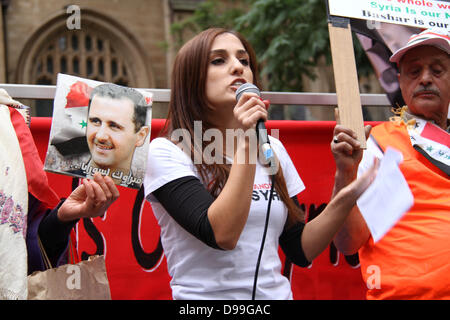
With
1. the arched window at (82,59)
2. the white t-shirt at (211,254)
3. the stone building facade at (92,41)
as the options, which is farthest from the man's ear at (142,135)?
the arched window at (82,59)

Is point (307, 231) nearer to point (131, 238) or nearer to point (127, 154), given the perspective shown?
point (127, 154)

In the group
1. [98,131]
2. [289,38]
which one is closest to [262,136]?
[98,131]

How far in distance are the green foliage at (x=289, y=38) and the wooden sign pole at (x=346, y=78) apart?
4.72 metres

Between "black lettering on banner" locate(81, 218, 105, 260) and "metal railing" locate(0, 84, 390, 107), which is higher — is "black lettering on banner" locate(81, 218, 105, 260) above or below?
below

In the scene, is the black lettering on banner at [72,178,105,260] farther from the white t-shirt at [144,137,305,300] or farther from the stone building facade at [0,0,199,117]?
the stone building facade at [0,0,199,117]

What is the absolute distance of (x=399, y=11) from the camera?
2.18 metres

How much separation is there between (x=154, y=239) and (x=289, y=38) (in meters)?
5.18

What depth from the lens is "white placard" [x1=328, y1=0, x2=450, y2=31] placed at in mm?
2010

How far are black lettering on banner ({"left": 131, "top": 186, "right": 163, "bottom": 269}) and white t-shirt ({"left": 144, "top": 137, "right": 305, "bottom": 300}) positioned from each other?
2.43ft

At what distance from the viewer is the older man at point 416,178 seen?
1765mm

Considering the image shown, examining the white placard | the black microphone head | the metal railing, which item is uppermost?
the white placard

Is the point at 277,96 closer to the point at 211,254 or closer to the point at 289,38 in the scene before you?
the point at 211,254

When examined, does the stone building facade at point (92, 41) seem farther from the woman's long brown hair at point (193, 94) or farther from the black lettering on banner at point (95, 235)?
the woman's long brown hair at point (193, 94)

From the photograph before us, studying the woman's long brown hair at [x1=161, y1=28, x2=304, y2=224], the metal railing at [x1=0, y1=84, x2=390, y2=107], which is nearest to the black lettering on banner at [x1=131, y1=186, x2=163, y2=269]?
the metal railing at [x1=0, y1=84, x2=390, y2=107]
